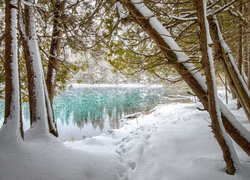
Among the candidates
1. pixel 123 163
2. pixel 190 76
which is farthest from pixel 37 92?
pixel 190 76

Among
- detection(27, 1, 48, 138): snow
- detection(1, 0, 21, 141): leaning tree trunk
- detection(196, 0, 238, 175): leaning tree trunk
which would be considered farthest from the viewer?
detection(27, 1, 48, 138): snow

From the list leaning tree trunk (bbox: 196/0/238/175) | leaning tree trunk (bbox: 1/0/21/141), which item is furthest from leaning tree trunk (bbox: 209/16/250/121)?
leaning tree trunk (bbox: 1/0/21/141)

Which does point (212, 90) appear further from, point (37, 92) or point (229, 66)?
point (37, 92)

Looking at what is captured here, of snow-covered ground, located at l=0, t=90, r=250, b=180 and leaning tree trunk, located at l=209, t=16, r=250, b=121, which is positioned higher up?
leaning tree trunk, located at l=209, t=16, r=250, b=121

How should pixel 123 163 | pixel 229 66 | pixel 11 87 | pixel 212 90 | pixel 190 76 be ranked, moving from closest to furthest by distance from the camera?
pixel 212 90 → pixel 11 87 → pixel 190 76 → pixel 229 66 → pixel 123 163

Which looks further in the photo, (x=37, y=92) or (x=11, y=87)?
(x=37, y=92)

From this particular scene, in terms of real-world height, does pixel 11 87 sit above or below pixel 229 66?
below

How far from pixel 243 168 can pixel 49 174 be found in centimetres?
215

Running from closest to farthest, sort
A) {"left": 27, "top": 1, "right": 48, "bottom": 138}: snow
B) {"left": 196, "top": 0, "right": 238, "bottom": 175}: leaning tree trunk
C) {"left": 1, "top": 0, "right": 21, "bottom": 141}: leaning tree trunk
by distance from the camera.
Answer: {"left": 196, "top": 0, "right": 238, "bottom": 175}: leaning tree trunk < {"left": 1, "top": 0, "right": 21, "bottom": 141}: leaning tree trunk < {"left": 27, "top": 1, "right": 48, "bottom": 138}: snow

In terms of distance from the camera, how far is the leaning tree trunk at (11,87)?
1408 mm

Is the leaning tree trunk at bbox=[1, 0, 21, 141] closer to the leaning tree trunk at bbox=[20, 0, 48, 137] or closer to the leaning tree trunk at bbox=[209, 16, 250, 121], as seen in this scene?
the leaning tree trunk at bbox=[20, 0, 48, 137]

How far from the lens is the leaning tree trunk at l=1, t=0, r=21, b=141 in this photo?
141cm

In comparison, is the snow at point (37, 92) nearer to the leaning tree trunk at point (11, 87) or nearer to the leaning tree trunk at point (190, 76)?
the leaning tree trunk at point (11, 87)

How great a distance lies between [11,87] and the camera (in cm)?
144
